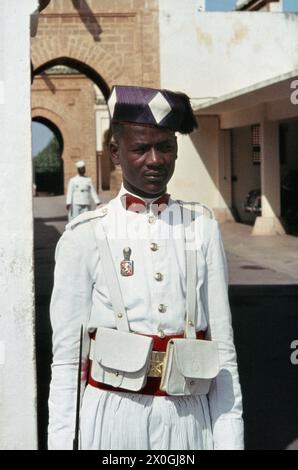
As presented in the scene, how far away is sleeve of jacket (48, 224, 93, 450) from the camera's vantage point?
90.2 inches

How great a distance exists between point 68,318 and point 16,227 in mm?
1520

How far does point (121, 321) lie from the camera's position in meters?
2.25

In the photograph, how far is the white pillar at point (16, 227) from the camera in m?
3.71

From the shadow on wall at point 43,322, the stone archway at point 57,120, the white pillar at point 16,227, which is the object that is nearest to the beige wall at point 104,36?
the shadow on wall at point 43,322

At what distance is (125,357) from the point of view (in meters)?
2.22

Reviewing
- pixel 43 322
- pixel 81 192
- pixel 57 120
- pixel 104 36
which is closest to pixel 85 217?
pixel 43 322

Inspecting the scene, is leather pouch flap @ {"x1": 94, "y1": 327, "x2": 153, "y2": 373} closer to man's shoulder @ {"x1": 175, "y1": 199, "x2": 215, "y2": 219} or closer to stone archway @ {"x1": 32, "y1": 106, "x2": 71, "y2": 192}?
man's shoulder @ {"x1": 175, "y1": 199, "x2": 215, "y2": 219}

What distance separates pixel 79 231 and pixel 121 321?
300 millimetres

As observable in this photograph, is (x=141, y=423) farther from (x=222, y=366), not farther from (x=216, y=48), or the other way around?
(x=216, y=48)
